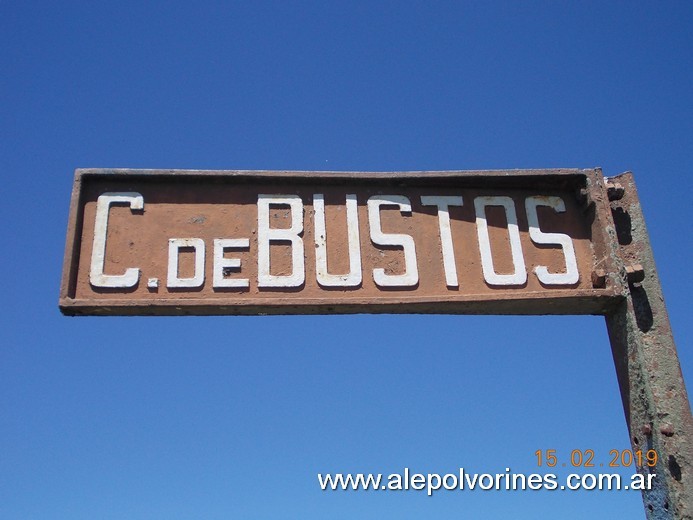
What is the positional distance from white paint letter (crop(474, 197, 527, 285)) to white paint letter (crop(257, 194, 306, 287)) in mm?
960

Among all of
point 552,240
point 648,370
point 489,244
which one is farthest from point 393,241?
point 648,370

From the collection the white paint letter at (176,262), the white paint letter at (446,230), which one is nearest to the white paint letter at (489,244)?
the white paint letter at (446,230)

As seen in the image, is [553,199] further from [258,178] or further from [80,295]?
[80,295]

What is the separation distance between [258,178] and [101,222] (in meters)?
0.85

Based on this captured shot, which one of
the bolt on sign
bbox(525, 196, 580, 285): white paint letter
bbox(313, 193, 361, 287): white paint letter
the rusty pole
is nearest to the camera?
the rusty pole

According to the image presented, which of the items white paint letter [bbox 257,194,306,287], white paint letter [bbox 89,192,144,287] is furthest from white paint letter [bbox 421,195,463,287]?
white paint letter [bbox 89,192,144,287]

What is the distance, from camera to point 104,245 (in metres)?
3.95

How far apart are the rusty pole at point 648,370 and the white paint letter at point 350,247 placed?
1.35 metres

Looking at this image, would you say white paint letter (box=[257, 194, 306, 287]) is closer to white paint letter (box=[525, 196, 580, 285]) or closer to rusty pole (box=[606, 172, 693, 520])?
white paint letter (box=[525, 196, 580, 285])

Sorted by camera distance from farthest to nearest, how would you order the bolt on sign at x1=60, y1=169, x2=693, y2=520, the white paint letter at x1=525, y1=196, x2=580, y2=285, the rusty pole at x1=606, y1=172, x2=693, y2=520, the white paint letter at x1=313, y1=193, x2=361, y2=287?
the white paint letter at x1=525, y1=196, x2=580, y2=285, the white paint letter at x1=313, y1=193, x2=361, y2=287, the bolt on sign at x1=60, y1=169, x2=693, y2=520, the rusty pole at x1=606, y1=172, x2=693, y2=520

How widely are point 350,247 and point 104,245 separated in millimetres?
1259

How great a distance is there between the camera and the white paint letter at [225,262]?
153 inches

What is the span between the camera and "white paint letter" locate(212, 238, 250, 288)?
3.88 meters

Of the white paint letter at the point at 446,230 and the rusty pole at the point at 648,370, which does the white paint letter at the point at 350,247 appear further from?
the rusty pole at the point at 648,370
